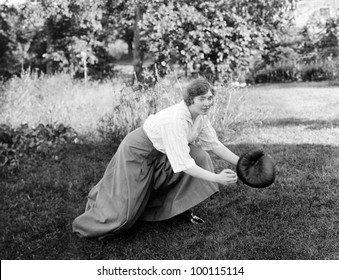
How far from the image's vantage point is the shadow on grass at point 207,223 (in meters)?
3.02

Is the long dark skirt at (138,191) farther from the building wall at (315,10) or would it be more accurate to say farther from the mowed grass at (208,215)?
the building wall at (315,10)

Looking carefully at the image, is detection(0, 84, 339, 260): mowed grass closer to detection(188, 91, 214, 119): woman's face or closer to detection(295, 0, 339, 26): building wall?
detection(188, 91, 214, 119): woman's face

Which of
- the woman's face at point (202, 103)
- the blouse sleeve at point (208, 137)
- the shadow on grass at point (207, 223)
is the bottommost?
the shadow on grass at point (207, 223)

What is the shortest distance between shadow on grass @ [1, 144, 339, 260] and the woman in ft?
0.51

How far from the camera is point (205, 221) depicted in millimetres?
3480

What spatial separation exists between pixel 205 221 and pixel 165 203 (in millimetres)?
368

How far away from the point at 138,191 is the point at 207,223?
0.66 meters

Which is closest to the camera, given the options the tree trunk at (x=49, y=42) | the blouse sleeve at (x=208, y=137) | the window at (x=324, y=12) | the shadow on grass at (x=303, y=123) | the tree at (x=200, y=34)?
the blouse sleeve at (x=208, y=137)

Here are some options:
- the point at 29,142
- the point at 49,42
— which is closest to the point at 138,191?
the point at 29,142

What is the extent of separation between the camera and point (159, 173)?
131 inches

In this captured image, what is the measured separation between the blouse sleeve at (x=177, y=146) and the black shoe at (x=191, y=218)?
2.30ft

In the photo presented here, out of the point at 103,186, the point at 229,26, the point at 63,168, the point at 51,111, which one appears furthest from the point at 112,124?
the point at 229,26

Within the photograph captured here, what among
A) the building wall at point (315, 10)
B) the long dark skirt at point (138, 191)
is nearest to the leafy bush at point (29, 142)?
the long dark skirt at point (138, 191)

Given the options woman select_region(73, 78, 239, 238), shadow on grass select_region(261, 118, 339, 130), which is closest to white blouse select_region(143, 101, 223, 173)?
woman select_region(73, 78, 239, 238)
